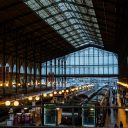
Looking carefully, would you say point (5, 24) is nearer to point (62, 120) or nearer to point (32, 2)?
point (32, 2)

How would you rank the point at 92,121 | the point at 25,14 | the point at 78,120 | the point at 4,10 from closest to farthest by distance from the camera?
the point at 92,121, the point at 78,120, the point at 4,10, the point at 25,14

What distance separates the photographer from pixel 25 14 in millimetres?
46500

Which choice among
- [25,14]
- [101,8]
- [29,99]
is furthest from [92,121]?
[25,14]

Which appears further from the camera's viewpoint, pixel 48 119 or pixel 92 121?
pixel 92 121

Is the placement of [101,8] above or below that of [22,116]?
above

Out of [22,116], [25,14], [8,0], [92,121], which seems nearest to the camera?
[92,121]

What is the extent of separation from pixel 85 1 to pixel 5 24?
1237 cm

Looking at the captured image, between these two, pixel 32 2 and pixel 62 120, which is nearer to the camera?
Result: pixel 62 120

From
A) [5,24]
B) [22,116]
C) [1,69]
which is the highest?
[5,24]

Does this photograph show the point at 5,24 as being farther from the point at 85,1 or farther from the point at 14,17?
the point at 85,1

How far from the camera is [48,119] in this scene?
15070mm

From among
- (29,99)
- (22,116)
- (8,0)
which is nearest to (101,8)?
(8,0)

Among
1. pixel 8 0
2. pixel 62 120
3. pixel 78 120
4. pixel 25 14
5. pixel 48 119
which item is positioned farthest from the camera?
pixel 25 14

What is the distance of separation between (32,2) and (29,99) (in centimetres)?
1217
